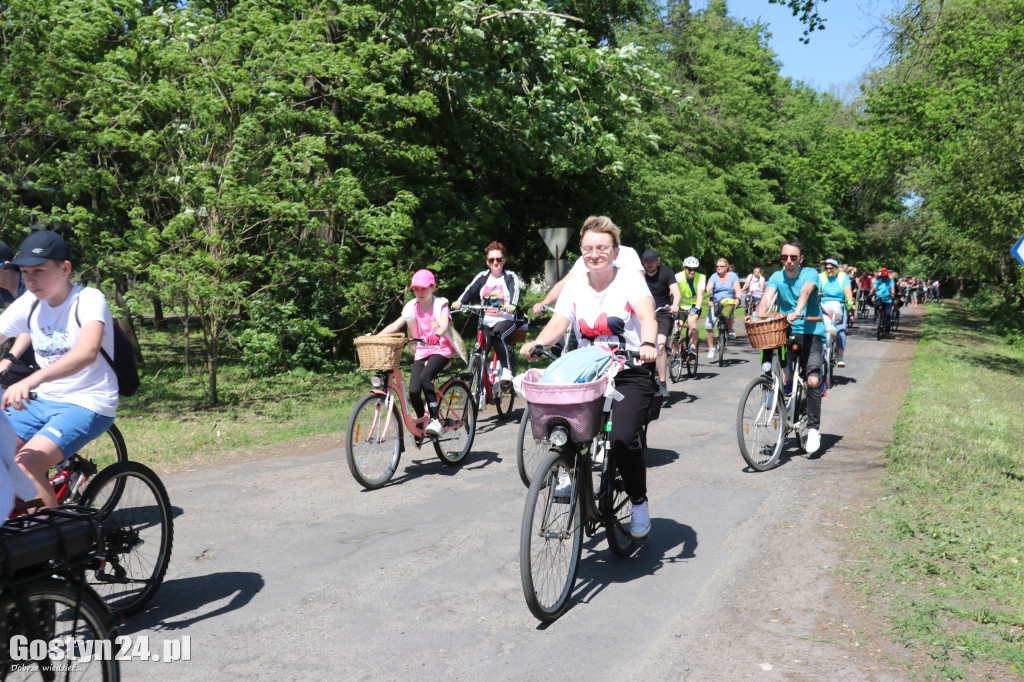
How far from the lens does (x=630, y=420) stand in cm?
502

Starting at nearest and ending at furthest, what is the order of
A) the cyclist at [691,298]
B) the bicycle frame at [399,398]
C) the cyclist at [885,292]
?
the bicycle frame at [399,398] → the cyclist at [691,298] → the cyclist at [885,292]

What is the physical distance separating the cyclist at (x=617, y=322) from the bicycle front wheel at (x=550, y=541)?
0.52 m

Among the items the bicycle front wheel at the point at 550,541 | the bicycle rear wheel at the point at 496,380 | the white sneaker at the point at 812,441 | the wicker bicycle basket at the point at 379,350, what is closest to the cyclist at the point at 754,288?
the bicycle rear wheel at the point at 496,380

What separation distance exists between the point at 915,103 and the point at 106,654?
1230 inches

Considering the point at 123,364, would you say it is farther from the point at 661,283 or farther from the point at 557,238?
the point at 557,238

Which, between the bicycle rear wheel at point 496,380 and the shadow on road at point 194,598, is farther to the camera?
the bicycle rear wheel at point 496,380

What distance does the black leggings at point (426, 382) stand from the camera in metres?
7.90

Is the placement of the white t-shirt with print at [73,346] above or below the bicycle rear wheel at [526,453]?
above

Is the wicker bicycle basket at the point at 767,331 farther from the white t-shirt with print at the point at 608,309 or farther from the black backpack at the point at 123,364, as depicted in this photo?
the black backpack at the point at 123,364

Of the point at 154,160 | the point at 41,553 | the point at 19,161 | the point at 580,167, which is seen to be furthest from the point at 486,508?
the point at 580,167

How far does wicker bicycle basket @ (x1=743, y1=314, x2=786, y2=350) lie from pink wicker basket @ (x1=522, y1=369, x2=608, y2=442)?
400 centimetres

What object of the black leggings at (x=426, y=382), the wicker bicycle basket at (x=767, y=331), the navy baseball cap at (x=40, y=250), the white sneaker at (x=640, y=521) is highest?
the navy baseball cap at (x=40, y=250)

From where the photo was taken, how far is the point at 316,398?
13359 mm

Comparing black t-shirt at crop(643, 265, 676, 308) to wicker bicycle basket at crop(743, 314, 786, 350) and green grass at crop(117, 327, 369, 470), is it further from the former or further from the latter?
green grass at crop(117, 327, 369, 470)
